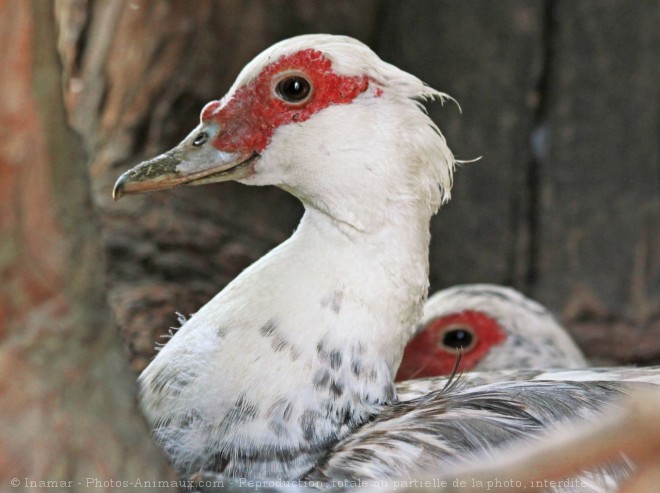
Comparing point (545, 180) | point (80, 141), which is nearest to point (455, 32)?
point (545, 180)

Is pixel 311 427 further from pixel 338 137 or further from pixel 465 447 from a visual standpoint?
Answer: pixel 338 137

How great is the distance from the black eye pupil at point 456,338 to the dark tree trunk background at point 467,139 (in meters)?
0.72

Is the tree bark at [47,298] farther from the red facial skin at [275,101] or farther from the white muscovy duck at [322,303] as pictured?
the red facial skin at [275,101]

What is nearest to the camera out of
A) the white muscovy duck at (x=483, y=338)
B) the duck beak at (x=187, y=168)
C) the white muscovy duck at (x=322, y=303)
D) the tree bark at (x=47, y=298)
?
the tree bark at (x=47, y=298)

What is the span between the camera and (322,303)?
6.88 feet

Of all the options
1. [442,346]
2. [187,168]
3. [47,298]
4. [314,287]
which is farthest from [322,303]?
[442,346]

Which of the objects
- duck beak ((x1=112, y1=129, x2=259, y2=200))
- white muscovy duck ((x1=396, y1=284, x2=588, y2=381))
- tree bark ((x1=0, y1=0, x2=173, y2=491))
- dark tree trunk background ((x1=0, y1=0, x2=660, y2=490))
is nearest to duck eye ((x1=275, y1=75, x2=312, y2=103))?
duck beak ((x1=112, y1=129, x2=259, y2=200))

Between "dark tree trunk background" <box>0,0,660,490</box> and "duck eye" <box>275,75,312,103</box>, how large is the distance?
24.6 inches

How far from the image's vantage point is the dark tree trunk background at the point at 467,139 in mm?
3354

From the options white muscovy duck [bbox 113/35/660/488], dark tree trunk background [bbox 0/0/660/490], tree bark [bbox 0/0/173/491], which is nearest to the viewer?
tree bark [bbox 0/0/173/491]

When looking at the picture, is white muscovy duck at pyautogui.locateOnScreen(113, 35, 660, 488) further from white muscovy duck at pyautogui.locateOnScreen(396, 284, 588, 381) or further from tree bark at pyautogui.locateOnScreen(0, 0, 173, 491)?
white muscovy duck at pyautogui.locateOnScreen(396, 284, 588, 381)

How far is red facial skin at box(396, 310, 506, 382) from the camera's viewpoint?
Result: 3180mm

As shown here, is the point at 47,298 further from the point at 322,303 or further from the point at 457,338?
the point at 457,338

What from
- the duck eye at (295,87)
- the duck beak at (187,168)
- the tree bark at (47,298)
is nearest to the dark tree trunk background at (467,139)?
the duck beak at (187,168)
